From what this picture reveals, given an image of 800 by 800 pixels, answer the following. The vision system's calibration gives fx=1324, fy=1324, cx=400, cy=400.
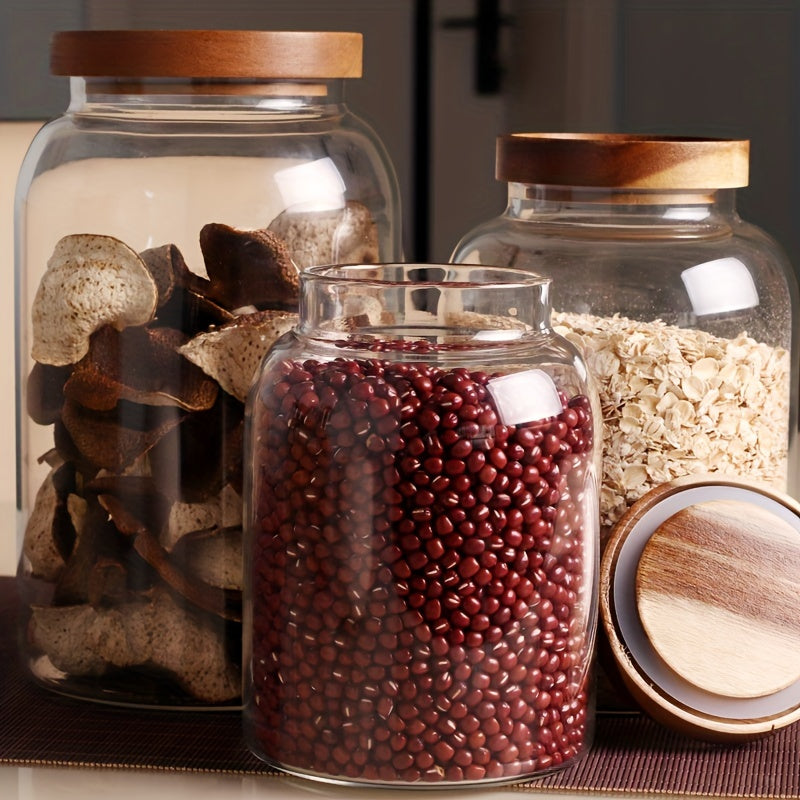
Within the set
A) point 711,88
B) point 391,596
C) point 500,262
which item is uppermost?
point 711,88

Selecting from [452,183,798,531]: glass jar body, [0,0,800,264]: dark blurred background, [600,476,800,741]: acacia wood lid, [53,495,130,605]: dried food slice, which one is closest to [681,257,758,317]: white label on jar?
[452,183,798,531]: glass jar body

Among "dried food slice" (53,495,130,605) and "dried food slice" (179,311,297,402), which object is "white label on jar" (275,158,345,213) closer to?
"dried food slice" (179,311,297,402)

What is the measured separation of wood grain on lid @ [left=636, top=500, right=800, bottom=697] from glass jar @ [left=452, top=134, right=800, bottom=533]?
39mm

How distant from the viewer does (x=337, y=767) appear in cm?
61

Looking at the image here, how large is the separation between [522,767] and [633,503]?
0.51 ft

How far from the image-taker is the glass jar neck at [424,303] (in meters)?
0.63

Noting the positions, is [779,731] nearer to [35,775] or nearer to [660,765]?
[660,765]

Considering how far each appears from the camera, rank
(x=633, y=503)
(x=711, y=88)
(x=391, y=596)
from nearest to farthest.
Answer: (x=391, y=596)
(x=633, y=503)
(x=711, y=88)

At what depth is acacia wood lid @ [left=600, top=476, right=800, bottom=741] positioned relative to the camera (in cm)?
66

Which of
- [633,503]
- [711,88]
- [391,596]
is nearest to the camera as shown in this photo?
[391,596]

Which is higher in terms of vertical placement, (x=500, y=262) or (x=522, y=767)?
(x=500, y=262)

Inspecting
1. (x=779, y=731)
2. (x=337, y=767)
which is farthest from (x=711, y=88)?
(x=337, y=767)

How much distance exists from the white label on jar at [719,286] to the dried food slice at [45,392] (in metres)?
0.34

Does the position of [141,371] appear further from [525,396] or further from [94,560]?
[525,396]
